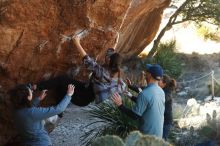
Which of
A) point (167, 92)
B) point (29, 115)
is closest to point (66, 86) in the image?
point (167, 92)

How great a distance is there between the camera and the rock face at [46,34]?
8.02 meters

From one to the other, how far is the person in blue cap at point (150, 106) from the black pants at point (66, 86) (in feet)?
5.12

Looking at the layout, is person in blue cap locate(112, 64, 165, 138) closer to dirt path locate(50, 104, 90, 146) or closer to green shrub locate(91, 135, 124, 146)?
green shrub locate(91, 135, 124, 146)

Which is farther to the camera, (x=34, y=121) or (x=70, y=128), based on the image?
(x=70, y=128)

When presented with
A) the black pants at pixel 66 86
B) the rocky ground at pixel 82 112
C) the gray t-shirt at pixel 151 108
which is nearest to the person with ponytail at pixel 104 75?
the black pants at pixel 66 86

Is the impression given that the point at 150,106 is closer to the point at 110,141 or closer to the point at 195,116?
the point at 110,141

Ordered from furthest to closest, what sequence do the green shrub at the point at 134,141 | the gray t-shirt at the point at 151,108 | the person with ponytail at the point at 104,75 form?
1. the person with ponytail at the point at 104,75
2. the gray t-shirt at the point at 151,108
3. the green shrub at the point at 134,141

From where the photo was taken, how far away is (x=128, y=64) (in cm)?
1992

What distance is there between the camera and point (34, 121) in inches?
267

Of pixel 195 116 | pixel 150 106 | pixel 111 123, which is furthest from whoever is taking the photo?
pixel 195 116

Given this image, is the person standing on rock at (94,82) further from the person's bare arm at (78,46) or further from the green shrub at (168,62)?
the green shrub at (168,62)

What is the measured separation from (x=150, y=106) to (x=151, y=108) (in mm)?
31

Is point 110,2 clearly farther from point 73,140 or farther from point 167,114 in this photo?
point 73,140

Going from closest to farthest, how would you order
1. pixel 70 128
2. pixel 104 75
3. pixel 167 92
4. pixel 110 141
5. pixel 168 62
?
pixel 110 141 < pixel 167 92 < pixel 104 75 < pixel 70 128 < pixel 168 62
